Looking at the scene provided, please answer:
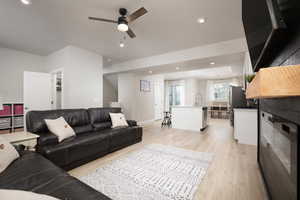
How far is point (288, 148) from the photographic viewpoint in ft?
3.03

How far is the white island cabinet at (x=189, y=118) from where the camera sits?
4793mm

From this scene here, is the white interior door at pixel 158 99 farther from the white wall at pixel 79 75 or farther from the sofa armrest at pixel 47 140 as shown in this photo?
the sofa armrest at pixel 47 140

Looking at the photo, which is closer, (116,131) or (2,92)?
(116,131)

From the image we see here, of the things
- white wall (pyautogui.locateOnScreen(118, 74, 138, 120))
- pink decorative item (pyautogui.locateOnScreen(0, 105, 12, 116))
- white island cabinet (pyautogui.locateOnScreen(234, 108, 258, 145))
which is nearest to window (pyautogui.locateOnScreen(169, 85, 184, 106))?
white wall (pyautogui.locateOnScreen(118, 74, 138, 120))

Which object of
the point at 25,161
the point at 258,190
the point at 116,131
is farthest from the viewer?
the point at 116,131

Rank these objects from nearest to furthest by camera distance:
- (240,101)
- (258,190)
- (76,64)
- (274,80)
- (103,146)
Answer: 1. (274,80)
2. (258,190)
3. (103,146)
4. (76,64)
5. (240,101)

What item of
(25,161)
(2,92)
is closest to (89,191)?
(25,161)

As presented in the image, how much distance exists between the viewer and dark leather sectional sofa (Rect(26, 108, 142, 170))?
2027mm

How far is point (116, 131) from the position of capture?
9.65 feet

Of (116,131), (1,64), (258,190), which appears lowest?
(258,190)

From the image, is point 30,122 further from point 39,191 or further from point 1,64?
point 1,64

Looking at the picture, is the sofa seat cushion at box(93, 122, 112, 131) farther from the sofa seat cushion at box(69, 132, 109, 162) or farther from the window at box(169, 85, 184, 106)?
the window at box(169, 85, 184, 106)

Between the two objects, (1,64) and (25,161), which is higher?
(1,64)

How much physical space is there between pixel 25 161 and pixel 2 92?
13.7ft
